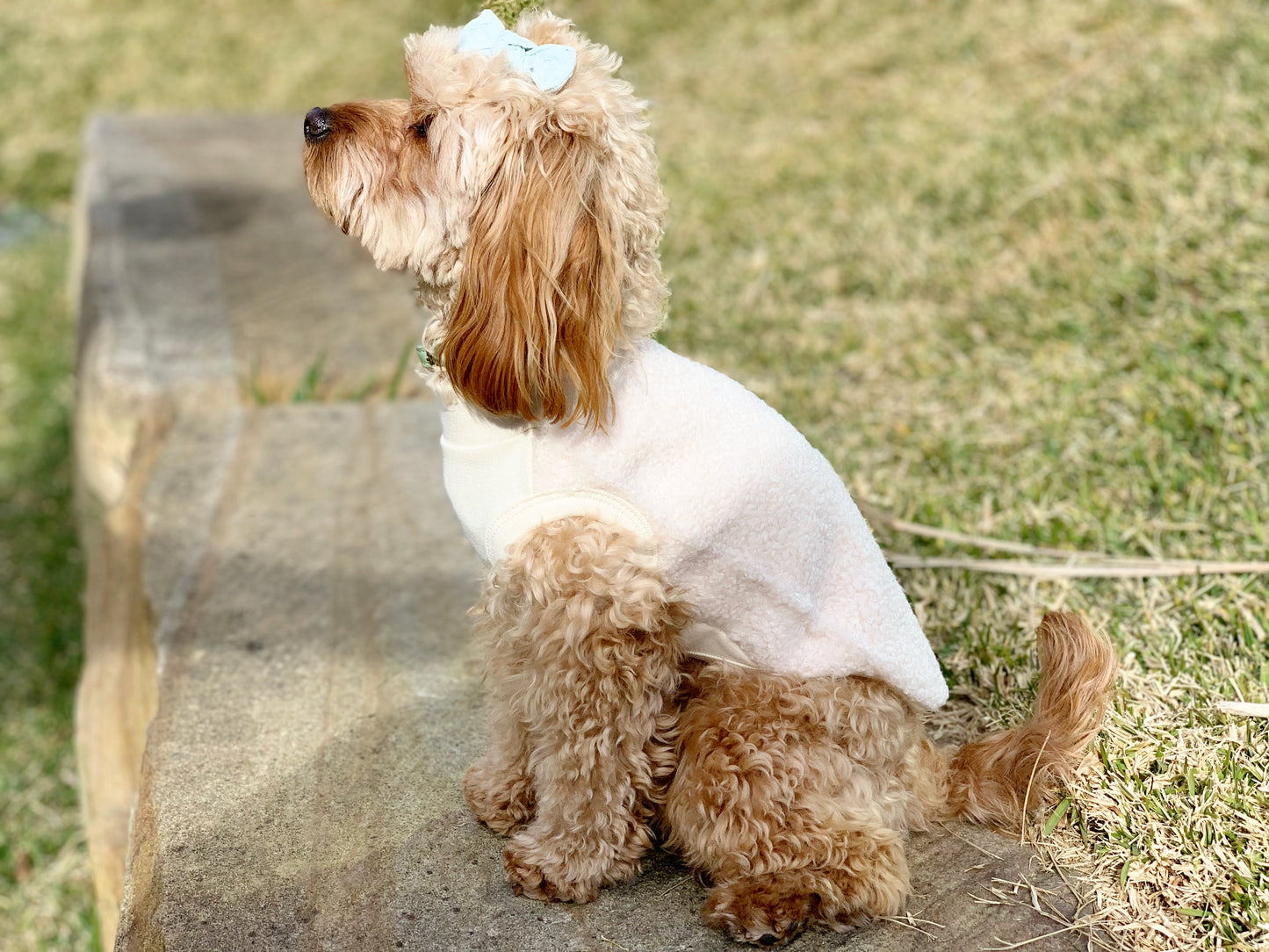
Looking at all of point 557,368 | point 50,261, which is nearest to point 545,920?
point 557,368

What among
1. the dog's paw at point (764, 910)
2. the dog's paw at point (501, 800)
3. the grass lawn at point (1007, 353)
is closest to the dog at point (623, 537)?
the dog's paw at point (764, 910)

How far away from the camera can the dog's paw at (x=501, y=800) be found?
220 centimetres

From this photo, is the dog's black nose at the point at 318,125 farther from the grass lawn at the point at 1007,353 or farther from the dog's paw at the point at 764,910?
the grass lawn at the point at 1007,353

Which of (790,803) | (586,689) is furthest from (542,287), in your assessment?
(790,803)

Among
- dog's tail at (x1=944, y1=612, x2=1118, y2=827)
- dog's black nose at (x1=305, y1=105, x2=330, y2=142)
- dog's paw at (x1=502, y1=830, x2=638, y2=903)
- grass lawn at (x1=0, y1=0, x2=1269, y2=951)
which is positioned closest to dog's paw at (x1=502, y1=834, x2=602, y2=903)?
dog's paw at (x1=502, y1=830, x2=638, y2=903)

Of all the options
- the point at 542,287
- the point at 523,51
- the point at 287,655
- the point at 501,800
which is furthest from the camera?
the point at 287,655

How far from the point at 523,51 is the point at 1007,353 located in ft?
8.74

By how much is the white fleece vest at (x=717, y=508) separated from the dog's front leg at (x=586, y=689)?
0.06 meters

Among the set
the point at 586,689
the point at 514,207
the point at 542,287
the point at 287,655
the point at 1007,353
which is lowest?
the point at 287,655

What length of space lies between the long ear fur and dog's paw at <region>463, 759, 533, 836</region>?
0.75 m

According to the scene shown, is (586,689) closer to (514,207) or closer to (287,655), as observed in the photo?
(514,207)

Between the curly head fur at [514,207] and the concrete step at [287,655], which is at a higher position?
the curly head fur at [514,207]

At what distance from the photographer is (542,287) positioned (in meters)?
1.83

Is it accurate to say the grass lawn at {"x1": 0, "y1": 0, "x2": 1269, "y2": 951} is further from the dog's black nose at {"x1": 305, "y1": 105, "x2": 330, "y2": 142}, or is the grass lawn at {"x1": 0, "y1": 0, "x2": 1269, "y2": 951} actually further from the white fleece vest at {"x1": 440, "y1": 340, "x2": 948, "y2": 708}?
the dog's black nose at {"x1": 305, "y1": 105, "x2": 330, "y2": 142}
